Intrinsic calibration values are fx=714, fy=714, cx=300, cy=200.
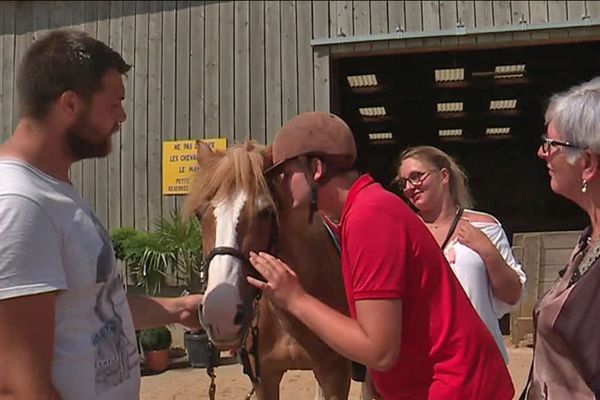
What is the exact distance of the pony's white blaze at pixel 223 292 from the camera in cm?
246

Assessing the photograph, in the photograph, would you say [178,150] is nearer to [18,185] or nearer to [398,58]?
[398,58]

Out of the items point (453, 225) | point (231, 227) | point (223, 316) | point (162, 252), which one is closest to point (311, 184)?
point (223, 316)

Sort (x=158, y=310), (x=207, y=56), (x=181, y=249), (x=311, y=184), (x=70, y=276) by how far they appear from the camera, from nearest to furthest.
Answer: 1. (x=70, y=276)
2. (x=311, y=184)
3. (x=158, y=310)
4. (x=181, y=249)
5. (x=207, y=56)

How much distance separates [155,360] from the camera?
8.19 metres

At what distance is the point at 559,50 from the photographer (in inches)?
438

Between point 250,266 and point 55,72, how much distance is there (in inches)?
52.2

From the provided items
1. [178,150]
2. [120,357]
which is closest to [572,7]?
[178,150]

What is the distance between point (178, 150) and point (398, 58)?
168 inches

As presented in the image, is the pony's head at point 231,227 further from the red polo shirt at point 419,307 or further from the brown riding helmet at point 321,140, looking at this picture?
the red polo shirt at point 419,307

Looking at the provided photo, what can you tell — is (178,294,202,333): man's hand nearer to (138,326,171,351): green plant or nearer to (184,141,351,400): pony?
(184,141,351,400): pony

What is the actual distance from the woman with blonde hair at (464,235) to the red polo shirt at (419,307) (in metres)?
1.15

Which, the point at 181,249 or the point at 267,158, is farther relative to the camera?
the point at 181,249

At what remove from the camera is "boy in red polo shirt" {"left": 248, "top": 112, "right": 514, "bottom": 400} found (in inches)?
63.2

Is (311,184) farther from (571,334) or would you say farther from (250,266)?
Answer: (250,266)
